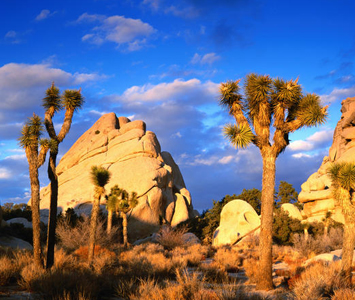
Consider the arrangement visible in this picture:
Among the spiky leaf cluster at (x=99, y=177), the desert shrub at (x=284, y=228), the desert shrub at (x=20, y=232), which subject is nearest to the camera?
the spiky leaf cluster at (x=99, y=177)

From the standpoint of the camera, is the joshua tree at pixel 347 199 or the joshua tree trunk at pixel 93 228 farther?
the joshua tree trunk at pixel 93 228

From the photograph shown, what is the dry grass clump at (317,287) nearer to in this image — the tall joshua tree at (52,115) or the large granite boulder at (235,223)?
the tall joshua tree at (52,115)

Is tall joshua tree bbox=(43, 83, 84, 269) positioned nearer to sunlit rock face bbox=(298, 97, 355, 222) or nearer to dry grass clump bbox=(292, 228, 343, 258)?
dry grass clump bbox=(292, 228, 343, 258)

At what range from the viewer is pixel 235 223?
35594 millimetres

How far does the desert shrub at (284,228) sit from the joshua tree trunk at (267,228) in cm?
2345

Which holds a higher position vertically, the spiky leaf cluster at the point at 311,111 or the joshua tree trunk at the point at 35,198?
the spiky leaf cluster at the point at 311,111

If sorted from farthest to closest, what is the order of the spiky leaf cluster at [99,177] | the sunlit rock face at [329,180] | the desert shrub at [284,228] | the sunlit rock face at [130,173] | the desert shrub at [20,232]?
the sunlit rock face at [130,173] → the sunlit rock face at [329,180] → the desert shrub at [284,228] → the desert shrub at [20,232] → the spiky leaf cluster at [99,177]

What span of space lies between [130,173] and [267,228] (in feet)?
121

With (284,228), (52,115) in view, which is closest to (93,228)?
(52,115)

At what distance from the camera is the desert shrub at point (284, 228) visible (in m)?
34.7

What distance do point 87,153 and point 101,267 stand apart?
4377 centimetres

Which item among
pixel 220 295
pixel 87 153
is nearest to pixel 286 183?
pixel 87 153

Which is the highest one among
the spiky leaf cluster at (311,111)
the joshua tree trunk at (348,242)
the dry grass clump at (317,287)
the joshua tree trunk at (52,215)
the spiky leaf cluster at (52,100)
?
the spiky leaf cluster at (52,100)

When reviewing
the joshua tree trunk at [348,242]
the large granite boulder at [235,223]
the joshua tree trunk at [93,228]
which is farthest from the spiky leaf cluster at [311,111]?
the large granite boulder at [235,223]
